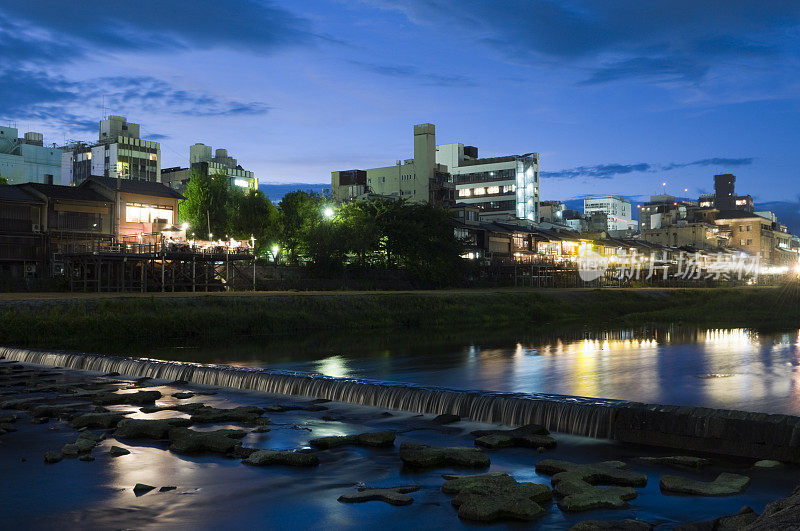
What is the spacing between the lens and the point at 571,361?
3170cm

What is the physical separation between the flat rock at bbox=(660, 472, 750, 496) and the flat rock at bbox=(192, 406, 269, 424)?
9184 mm

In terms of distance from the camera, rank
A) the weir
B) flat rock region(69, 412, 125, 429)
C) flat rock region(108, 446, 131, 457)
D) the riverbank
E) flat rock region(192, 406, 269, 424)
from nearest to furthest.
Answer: the riverbank, the weir, flat rock region(108, 446, 131, 457), flat rock region(69, 412, 125, 429), flat rock region(192, 406, 269, 424)

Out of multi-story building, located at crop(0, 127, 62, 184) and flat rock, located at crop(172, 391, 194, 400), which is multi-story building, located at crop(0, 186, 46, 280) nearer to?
flat rock, located at crop(172, 391, 194, 400)

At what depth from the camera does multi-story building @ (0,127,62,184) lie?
106875mm

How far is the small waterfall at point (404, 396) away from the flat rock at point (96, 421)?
581 centimetres

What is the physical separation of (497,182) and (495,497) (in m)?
124

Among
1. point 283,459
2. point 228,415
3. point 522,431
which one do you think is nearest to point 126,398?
point 228,415

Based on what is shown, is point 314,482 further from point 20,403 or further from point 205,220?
point 205,220

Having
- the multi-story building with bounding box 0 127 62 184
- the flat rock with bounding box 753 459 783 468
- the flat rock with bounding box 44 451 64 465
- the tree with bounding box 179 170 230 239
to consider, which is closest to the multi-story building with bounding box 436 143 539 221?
the tree with bounding box 179 170 230 239

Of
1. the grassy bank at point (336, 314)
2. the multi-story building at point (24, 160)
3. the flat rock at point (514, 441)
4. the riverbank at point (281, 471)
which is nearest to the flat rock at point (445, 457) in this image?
the riverbank at point (281, 471)

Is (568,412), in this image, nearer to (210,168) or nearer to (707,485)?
(707,485)

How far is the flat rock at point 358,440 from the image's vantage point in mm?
14523

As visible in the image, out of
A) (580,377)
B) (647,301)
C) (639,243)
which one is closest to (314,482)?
(580,377)

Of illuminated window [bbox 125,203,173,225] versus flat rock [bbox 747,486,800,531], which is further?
illuminated window [bbox 125,203,173,225]
